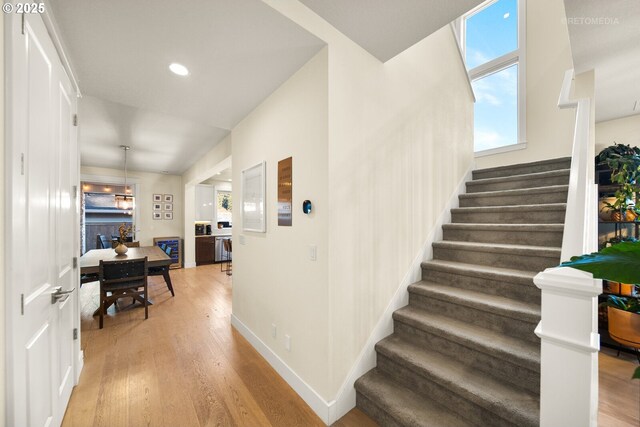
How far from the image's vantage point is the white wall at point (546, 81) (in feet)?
12.2

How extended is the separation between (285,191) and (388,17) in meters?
1.40

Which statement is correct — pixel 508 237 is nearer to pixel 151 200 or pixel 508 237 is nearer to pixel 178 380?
pixel 178 380

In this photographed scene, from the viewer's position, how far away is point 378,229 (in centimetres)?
206

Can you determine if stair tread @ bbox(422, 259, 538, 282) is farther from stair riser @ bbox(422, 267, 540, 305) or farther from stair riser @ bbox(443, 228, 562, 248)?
stair riser @ bbox(443, 228, 562, 248)

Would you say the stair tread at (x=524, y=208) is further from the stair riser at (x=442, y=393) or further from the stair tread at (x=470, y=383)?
the stair riser at (x=442, y=393)

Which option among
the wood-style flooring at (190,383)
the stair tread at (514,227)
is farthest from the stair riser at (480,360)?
the stair tread at (514,227)

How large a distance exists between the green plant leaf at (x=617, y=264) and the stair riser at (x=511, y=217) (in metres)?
2.05

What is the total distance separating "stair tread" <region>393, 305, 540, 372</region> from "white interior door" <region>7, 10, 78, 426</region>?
2175mm

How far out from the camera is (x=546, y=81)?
12.7ft

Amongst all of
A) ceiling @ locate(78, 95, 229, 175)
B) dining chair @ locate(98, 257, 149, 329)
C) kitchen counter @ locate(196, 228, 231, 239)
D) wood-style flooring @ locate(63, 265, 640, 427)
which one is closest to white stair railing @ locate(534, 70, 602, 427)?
wood-style flooring @ locate(63, 265, 640, 427)

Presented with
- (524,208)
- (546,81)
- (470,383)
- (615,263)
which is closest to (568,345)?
(615,263)

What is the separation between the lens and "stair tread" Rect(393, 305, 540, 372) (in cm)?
149

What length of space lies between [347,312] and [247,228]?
59.3 inches

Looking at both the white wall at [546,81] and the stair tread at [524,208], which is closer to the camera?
the stair tread at [524,208]
